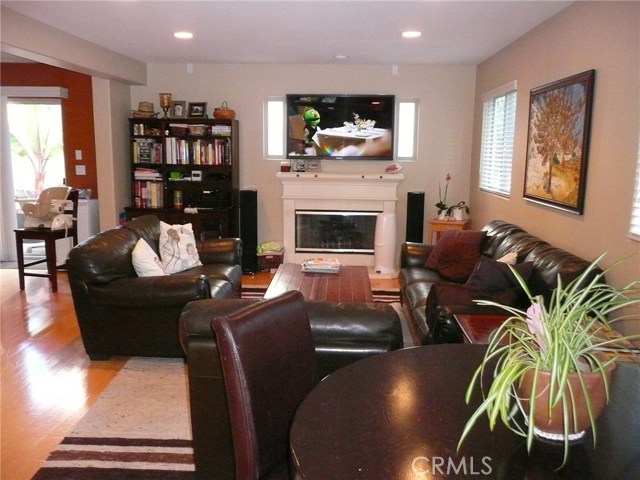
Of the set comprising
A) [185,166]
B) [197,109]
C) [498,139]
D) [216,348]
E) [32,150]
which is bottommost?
[216,348]

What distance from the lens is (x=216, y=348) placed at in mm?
1895

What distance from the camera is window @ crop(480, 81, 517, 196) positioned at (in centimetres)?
479

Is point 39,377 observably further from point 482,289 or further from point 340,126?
point 340,126

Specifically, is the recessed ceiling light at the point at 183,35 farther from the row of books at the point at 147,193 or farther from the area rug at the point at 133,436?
the area rug at the point at 133,436

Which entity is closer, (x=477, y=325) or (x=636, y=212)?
(x=477, y=325)

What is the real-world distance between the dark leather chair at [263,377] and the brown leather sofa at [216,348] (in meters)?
Answer: 0.42

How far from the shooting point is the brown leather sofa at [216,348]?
6.23 ft

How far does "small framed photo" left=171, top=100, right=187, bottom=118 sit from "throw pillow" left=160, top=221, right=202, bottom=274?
2.28 m

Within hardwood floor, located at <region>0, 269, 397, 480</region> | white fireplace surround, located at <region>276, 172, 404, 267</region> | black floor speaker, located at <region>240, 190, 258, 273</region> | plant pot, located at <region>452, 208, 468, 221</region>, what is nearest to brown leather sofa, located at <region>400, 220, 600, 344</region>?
plant pot, located at <region>452, 208, 468, 221</region>

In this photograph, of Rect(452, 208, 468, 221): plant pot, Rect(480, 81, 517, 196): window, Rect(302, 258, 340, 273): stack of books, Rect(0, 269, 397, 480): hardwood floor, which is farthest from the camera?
Rect(452, 208, 468, 221): plant pot

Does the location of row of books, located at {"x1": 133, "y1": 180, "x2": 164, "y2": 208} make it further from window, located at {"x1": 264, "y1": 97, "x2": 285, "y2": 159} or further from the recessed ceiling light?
the recessed ceiling light

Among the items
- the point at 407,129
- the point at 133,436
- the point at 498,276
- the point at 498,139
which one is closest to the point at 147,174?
the point at 407,129

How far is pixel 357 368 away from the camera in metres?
1.55

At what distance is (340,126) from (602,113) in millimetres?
3429
